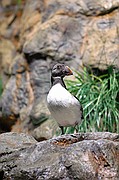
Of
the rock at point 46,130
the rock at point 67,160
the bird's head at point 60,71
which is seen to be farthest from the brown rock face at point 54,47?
the rock at point 67,160

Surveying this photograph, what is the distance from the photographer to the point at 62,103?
146 inches

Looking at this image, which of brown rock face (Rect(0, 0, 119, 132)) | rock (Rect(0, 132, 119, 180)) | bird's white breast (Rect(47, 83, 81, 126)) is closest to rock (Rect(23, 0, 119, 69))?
brown rock face (Rect(0, 0, 119, 132))

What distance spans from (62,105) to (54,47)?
96.5 inches

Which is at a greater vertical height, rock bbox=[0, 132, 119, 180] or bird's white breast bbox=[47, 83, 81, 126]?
bird's white breast bbox=[47, 83, 81, 126]

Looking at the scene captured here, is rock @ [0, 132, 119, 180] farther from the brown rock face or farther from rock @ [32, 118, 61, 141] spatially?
the brown rock face

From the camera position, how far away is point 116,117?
5.09m

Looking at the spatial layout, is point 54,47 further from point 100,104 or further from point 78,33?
point 100,104

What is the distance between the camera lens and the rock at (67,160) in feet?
9.41

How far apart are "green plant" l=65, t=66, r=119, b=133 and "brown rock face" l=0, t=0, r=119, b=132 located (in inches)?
14.2

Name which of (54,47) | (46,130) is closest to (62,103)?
(46,130)

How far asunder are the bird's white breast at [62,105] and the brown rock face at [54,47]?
1812 millimetres

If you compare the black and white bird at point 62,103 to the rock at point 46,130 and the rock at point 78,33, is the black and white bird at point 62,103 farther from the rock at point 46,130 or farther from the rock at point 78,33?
the rock at point 78,33

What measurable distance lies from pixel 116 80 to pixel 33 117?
Answer: 3.86 ft

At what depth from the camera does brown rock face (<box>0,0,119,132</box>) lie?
5828 mm
